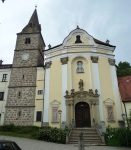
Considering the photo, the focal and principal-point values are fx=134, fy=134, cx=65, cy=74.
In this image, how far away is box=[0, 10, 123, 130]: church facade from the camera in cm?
1569

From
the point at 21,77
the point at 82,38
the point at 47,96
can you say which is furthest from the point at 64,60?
the point at 21,77

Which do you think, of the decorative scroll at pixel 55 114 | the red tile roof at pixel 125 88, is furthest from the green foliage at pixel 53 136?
the red tile roof at pixel 125 88

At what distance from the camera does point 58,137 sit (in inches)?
464

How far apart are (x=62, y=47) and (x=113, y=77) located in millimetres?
8015

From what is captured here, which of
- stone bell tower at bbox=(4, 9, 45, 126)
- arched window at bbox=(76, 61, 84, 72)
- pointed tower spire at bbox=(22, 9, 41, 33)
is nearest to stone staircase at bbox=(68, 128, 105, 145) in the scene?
stone bell tower at bbox=(4, 9, 45, 126)

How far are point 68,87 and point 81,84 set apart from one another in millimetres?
1655

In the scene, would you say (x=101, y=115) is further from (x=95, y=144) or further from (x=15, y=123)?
(x=15, y=123)

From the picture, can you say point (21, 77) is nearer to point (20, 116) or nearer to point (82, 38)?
point (20, 116)

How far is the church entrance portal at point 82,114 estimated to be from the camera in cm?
1539

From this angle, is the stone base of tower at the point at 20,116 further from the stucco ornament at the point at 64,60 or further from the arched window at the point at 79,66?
the arched window at the point at 79,66

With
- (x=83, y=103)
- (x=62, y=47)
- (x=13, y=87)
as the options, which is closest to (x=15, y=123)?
(x=13, y=87)

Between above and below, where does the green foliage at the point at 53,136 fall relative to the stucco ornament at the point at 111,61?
below

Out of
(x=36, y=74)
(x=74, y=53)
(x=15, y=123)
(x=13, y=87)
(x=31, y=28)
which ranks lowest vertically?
(x=15, y=123)

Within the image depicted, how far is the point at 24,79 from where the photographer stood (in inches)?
776
